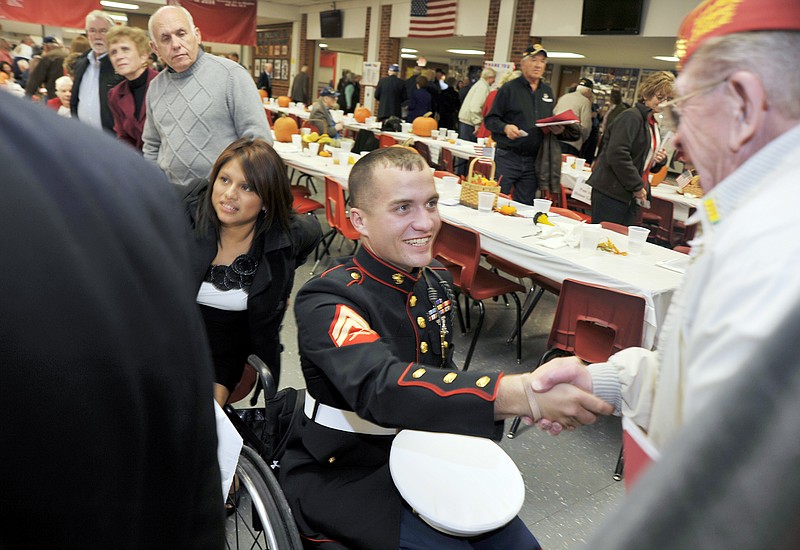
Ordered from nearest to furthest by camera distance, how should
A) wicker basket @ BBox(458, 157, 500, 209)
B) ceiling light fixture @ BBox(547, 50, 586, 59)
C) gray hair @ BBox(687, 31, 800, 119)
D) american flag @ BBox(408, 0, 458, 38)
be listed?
gray hair @ BBox(687, 31, 800, 119) → wicker basket @ BBox(458, 157, 500, 209) → american flag @ BBox(408, 0, 458, 38) → ceiling light fixture @ BBox(547, 50, 586, 59)

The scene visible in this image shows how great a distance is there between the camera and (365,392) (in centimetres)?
125

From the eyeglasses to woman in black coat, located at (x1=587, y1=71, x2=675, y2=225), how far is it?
3.62 m

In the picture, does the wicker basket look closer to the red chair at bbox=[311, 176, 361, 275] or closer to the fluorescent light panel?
the red chair at bbox=[311, 176, 361, 275]

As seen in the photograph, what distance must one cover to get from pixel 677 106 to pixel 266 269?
1.72 metres

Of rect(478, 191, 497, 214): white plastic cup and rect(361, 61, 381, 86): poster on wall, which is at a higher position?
rect(361, 61, 381, 86): poster on wall

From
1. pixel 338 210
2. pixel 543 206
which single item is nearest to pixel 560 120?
pixel 543 206

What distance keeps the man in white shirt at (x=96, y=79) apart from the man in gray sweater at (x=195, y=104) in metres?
1.07

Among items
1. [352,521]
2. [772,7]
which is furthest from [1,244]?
[352,521]

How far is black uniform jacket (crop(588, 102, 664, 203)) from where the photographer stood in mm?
4332

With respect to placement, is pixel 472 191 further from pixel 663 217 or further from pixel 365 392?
pixel 365 392

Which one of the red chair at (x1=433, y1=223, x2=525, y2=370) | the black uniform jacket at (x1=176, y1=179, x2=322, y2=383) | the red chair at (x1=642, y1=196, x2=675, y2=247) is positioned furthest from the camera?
the red chair at (x1=642, y1=196, x2=675, y2=247)

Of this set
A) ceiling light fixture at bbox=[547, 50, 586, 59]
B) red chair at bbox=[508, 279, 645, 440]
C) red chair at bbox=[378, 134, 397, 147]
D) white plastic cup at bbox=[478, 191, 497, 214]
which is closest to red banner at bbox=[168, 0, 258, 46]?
ceiling light fixture at bbox=[547, 50, 586, 59]

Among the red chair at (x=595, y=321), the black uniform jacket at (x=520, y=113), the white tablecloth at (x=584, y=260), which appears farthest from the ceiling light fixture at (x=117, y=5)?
the red chair at (x=595, y=321)

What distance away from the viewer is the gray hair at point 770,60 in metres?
0.68
